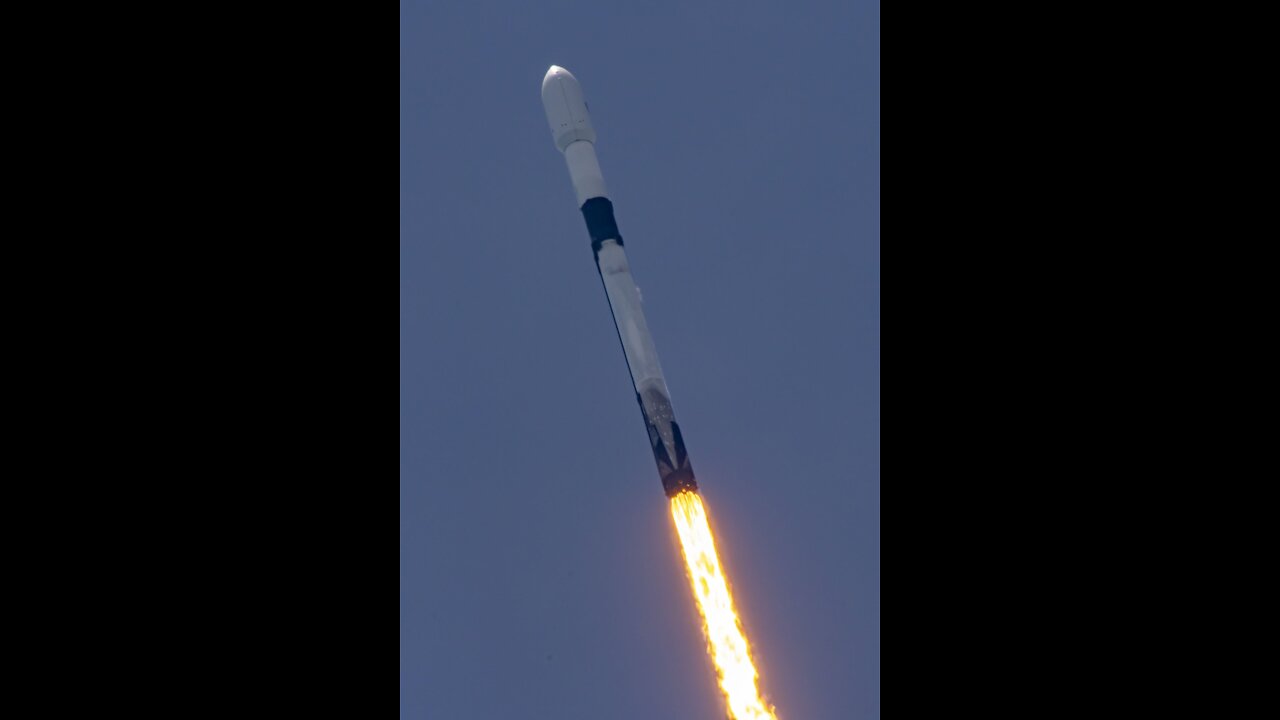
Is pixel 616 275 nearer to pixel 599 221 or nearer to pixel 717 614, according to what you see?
pixel 599 221

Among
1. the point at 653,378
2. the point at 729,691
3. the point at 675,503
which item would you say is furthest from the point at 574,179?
the point at 729,691

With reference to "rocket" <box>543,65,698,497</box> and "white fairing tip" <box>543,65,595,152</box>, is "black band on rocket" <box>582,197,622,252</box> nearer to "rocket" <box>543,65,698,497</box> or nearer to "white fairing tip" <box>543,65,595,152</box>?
"rocket" <box>543,65,698,497</box>

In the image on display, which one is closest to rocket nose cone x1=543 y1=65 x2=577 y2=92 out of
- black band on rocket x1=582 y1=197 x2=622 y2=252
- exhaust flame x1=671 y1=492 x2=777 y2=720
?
black band on rocket x1=582 y1=197 x2=622 y2=252

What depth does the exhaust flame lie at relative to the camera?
32125 mm

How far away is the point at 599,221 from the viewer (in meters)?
38.4

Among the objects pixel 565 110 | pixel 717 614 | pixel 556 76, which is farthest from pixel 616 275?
pixel 717 614

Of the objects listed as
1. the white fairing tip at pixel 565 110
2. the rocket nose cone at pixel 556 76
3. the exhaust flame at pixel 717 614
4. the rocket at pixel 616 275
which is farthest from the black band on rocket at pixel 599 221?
the exhaust flame at pixel 717 614

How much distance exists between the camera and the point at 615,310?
3744 cm

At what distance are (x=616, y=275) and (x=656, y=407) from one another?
5458 millimetres

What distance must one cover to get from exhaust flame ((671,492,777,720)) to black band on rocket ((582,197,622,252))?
10.4 m
